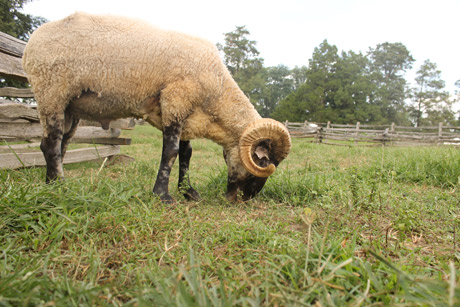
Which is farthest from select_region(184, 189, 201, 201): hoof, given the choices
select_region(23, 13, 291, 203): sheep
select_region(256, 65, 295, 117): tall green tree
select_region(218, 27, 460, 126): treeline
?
select_region(256, 65, 295, 117): tall green tree

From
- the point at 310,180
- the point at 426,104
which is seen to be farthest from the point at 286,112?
the point at 310,180

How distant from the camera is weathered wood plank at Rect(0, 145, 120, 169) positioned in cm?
472

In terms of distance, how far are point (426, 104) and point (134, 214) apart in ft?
224

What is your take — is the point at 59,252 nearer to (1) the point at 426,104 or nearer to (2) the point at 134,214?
(2) the point at 134,214

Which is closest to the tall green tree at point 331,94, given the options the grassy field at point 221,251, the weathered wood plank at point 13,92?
the weathered wood plank at point 13,92

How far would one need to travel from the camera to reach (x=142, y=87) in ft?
11.8

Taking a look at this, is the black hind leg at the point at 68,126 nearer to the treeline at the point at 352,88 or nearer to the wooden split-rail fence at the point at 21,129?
the wooden split-rail fence at the point at 21,129

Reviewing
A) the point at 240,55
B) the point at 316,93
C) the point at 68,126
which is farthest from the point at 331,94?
the point at 68,126

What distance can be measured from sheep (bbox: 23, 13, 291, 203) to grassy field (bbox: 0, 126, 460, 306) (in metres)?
0.70

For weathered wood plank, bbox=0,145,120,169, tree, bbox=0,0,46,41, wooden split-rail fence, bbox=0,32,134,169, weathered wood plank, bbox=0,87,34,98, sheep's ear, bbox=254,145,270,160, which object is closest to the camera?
sheep's ear, bbox=254,145,270,160

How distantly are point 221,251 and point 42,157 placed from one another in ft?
17.2

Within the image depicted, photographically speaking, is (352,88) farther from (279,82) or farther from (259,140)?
(259,140)

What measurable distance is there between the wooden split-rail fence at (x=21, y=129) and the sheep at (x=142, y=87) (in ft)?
2.35

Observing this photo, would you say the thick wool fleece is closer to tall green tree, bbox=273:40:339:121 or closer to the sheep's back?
the sheep's back
